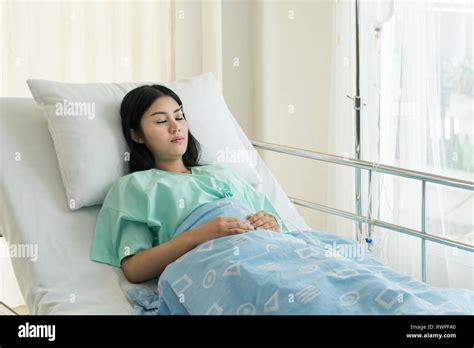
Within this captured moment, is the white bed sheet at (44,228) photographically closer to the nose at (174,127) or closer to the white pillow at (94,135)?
the white pillow at (94,135)

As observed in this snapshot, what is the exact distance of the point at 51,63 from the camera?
3.50 meters

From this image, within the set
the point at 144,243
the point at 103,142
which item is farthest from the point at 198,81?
the point at 144,243

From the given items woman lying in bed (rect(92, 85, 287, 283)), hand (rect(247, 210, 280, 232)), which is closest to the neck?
woman lying in bed (rect(92, 85, 287, 283))

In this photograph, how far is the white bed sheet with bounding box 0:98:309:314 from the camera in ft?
6.89

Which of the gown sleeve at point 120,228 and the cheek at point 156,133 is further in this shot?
the cheek at point 156,133

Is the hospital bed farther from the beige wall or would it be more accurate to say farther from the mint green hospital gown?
the beige wall

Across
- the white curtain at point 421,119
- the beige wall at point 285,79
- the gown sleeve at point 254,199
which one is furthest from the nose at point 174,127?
the beige wall at point 285,79

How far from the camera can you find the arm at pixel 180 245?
206cm

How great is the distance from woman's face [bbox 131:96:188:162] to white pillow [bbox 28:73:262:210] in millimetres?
96

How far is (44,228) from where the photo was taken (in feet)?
7.45

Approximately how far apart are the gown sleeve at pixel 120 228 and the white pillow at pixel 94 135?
10 cm
